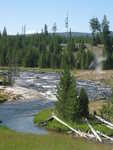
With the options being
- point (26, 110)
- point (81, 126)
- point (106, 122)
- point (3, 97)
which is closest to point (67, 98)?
point (81, 126)

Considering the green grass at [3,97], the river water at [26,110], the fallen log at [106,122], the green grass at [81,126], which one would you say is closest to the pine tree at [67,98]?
the green grass at [81,126]

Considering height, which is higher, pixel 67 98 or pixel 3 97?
pixel 67 98

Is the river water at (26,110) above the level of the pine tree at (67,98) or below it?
below

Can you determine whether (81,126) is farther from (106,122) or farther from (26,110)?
(26,110)

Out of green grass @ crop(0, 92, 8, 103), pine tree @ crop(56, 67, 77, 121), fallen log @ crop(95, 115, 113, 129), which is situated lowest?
green grass @ crop(0, 92, 8, 103)

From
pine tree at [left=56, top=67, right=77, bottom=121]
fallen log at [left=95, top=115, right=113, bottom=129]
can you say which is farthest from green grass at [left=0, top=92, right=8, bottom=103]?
fallen log at [left=95, top=115, right=113, bottom=129]

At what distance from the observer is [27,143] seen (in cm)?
4059

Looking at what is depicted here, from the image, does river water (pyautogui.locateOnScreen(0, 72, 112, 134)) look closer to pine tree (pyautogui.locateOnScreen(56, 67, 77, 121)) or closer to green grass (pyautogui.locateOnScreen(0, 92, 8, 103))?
green grass (pyautogui.locateOnScreen(0, 92, 8, 103))

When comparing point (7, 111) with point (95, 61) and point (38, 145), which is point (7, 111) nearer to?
point (38, 145)

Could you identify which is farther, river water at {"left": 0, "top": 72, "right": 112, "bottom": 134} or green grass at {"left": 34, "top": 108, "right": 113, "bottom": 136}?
river water at {"left": 0, "top": 72, "right": 112, "bottom": 134}

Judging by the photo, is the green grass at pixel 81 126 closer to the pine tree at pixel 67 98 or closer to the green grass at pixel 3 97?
the pine tree at pixel 67 98

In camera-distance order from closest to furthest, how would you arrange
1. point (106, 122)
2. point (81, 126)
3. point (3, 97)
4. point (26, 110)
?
point (81, 126)
point (106, 122)
point (26, 110)
point (3, 97)

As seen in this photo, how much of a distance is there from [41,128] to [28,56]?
433 feet

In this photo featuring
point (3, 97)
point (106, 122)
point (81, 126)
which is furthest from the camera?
point (3, 97)
